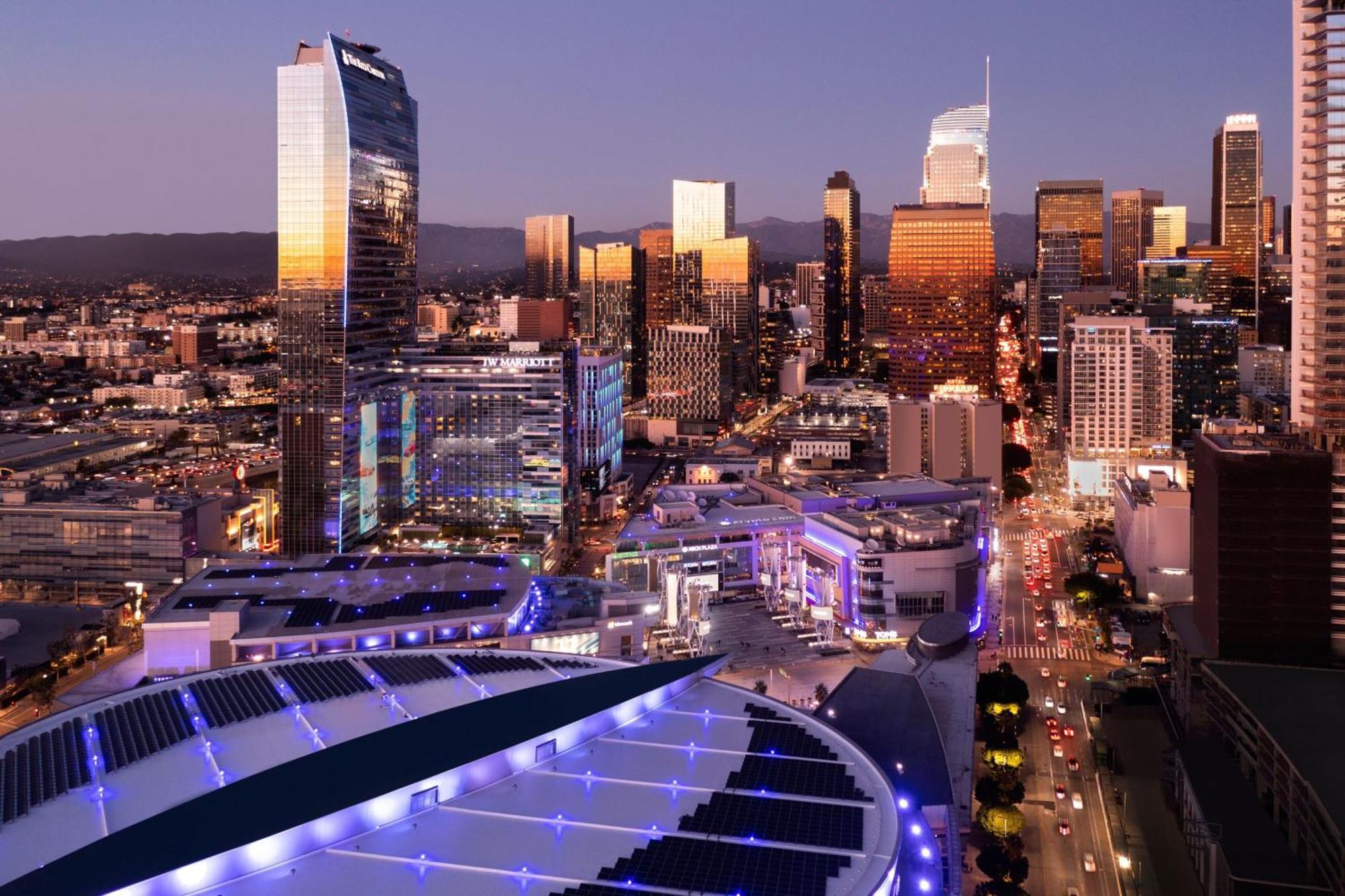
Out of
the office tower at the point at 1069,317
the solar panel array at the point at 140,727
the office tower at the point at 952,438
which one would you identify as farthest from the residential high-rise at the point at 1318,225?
the office tower at the point at 1069,317

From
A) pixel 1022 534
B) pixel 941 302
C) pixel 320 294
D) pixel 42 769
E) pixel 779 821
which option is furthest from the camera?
pixel 941 302

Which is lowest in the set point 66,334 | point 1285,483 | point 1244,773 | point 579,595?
point 1244,773

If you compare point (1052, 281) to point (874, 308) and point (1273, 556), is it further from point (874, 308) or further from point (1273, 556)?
point (1273, 556)

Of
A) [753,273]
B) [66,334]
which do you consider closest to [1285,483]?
[753,273]

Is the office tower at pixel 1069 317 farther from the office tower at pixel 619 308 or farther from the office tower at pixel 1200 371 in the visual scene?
the office tower at pixel 619 308

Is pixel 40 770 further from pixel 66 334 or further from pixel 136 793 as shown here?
pixel 66 334

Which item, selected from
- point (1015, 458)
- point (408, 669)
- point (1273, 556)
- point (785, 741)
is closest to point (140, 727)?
point (408, 669)
